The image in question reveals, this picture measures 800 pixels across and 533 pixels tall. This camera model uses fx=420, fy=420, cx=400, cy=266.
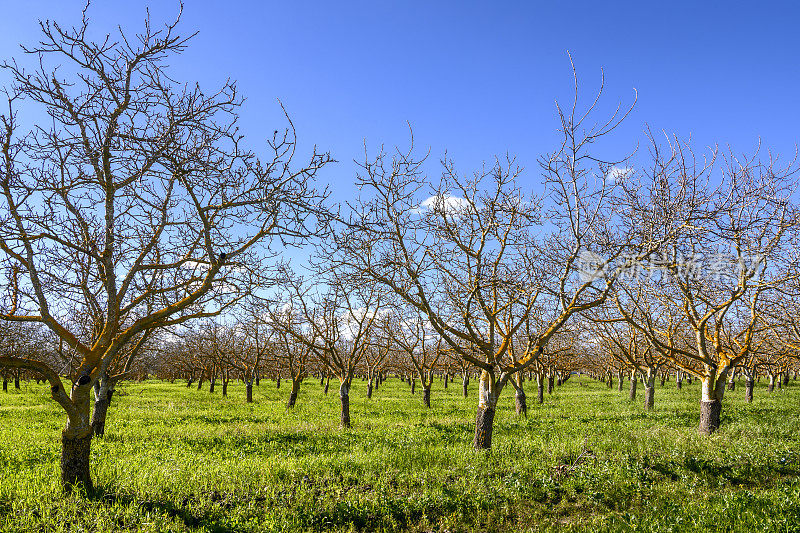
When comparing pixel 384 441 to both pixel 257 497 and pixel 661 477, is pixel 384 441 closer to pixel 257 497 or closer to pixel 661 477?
pixel 257 497

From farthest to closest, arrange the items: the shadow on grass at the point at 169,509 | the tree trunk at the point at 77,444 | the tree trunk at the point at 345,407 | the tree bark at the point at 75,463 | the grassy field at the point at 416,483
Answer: the tree trunk at the point at 345,407, the tree bark at the point at 75,463, the tree trunk at the point at 77,444, the grassy field at the point at 416,483, the shadow on grass at the point at 169,509

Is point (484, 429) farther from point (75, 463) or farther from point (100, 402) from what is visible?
point (100, 402)

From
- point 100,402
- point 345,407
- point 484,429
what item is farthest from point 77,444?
point 345,407

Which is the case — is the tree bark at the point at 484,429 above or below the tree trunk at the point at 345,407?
above

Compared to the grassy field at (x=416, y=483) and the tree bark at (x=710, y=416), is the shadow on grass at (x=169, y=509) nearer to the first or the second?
the grassy field at (x=416, y=483)

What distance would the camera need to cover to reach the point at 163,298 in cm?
716

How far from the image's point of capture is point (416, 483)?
7820 mm

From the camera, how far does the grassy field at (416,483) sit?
6.15 m

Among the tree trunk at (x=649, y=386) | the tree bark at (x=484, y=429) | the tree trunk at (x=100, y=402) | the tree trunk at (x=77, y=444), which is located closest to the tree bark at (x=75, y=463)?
the tree trunk at (x=77, y=444)

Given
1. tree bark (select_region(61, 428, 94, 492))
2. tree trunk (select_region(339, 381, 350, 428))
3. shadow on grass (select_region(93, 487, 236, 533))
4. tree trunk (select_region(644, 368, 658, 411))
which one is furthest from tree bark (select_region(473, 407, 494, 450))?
tree trunk (select_region(644, 368, 658, 411))

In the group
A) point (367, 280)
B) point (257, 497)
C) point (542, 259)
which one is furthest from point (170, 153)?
point (542, 259)

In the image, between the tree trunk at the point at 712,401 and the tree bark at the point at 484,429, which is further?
the tree trunk at the point at 712,401

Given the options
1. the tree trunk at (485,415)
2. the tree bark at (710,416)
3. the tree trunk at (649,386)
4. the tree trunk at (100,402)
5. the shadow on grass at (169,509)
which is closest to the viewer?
the shadow on grass at (169,509)

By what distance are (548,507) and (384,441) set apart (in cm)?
608
